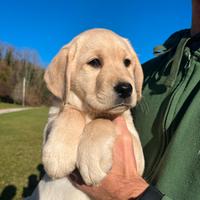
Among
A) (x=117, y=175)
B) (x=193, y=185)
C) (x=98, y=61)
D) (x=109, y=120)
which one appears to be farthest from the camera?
(x=98, y=61)

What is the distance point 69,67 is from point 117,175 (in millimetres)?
1134

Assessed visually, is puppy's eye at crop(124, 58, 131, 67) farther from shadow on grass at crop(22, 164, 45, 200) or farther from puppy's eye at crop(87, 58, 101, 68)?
shadow on grass at crop(22, 164, 45, 200)

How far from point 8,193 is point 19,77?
59154 millimetres

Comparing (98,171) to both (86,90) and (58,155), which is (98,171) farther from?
(86,90)

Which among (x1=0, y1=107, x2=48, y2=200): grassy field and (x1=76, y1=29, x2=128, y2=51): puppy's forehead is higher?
(x1=76, y1=29, x2=128, y2=51): puppy's forehead

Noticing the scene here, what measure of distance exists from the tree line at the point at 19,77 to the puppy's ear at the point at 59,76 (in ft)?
191

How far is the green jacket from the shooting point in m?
2.56

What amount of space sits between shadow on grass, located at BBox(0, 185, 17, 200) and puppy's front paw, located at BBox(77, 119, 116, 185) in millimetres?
5346

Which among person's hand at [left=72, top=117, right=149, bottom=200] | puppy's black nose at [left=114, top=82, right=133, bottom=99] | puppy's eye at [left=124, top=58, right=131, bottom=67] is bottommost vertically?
person's hand at [left=72, top=117, right=149, bottom=200]

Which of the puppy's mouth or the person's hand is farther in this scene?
the puppy's mouth

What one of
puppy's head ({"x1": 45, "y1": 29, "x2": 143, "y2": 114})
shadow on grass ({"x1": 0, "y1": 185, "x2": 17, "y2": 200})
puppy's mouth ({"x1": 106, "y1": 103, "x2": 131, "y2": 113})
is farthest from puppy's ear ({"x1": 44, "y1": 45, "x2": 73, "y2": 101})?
shadow on grass ({"x1": 0, "y1": 185, "x2": 17, "y2": 200})

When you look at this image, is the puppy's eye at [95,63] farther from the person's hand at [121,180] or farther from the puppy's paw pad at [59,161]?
the puppy's paw pad at [59,161]

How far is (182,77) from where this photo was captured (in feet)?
9.93

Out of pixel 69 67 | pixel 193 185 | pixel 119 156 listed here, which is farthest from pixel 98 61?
pixel 193 185
